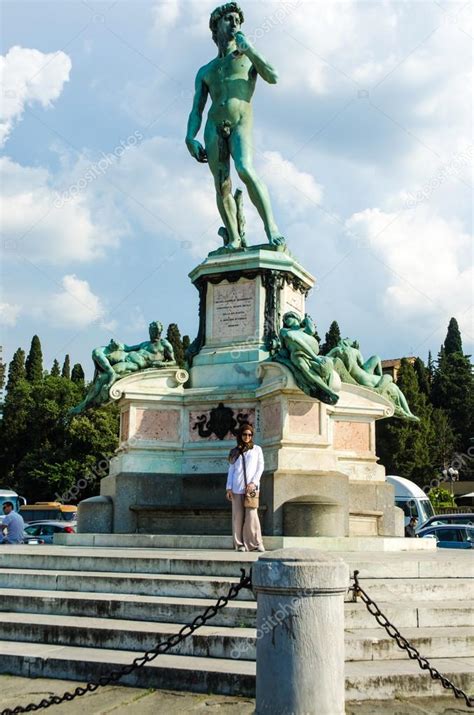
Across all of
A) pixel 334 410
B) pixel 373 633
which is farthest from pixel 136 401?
pixel 373 633

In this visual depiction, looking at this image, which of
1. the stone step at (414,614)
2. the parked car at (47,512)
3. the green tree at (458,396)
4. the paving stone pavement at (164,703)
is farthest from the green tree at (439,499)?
the paving stone pavement at (164,703)

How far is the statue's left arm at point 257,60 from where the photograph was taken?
13.1m

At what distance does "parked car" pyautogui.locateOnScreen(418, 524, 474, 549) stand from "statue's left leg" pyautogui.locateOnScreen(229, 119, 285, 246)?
31.8 ft

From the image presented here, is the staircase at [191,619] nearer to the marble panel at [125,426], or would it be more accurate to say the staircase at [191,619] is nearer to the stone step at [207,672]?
the stone step at [207,672]

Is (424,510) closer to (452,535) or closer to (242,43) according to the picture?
(452,535)

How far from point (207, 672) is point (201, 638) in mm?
584

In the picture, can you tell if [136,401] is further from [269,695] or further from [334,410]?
[269,695]

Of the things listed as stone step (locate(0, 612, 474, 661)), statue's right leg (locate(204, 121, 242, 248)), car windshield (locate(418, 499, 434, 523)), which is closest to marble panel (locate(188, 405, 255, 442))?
statue's right leg (locate(204, 121, 242, 248))

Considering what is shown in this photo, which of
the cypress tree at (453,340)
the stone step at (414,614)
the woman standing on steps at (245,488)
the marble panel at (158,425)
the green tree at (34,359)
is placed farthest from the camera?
the cypress tree at (453,340)

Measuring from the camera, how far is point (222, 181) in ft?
Result: 45.8

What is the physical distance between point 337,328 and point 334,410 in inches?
2201

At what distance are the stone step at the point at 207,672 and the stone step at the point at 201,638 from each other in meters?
0.09

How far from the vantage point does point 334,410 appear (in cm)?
1204

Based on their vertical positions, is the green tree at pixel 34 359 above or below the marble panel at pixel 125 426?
above
